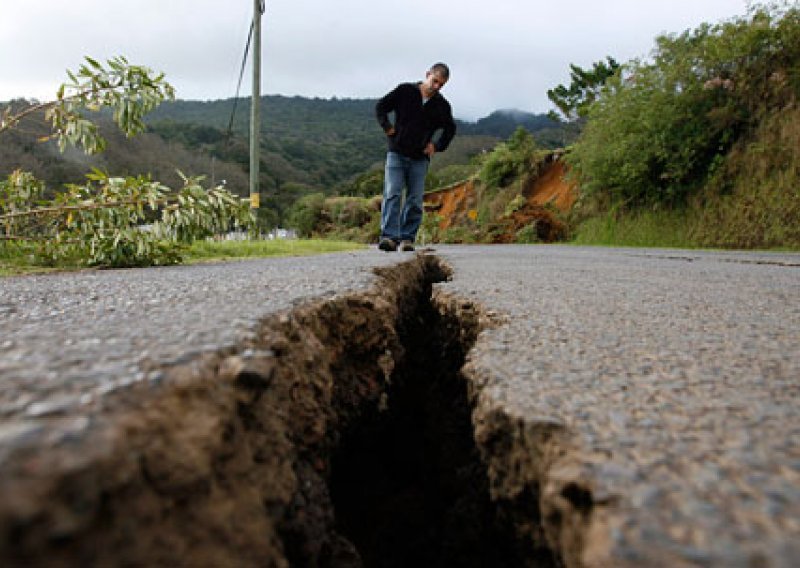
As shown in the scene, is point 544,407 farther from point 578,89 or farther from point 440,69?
point 578,89

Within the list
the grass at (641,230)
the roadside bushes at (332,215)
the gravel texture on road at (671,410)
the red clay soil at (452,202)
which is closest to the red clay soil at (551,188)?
the grass at (641,230)

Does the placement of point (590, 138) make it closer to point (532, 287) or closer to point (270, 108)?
point (532, 287)

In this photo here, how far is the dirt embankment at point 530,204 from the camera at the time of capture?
10.6m

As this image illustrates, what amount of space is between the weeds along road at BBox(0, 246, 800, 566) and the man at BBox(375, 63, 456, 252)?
332 centimetres

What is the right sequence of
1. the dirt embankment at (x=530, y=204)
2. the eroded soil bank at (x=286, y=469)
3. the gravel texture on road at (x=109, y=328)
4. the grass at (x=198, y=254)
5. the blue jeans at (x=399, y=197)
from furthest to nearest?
the dirt embankment at (x=530, y=204)
the blue jeans at (x=399, y=197)
the grass at (x=198, y=254)
the gravel texture on road at (x=109, y=328)
the eroded soil bank at (x=286, y=469)

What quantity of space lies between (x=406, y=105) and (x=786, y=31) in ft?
18.3

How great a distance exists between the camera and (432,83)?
14.7 ft

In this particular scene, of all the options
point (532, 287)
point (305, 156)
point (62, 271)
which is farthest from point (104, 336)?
point (305, 156)

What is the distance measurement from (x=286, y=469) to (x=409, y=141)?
4.15 m

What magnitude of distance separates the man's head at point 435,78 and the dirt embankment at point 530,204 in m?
6.50

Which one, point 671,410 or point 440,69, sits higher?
point 440,69

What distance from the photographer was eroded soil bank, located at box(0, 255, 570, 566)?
366 millimetres

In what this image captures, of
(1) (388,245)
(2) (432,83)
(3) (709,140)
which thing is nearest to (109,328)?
(1) (388,245)

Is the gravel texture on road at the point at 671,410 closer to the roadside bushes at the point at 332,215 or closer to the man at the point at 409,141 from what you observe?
the man at the point at 409,141
